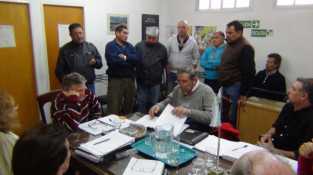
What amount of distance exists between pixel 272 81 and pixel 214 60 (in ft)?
2.72

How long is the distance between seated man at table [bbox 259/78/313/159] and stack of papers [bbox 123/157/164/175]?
889 millimetres

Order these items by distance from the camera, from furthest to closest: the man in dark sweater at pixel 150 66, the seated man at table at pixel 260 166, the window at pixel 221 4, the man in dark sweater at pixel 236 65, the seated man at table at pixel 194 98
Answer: the window at pixel 221 4
the man in dark sweater at pixel 150 66
the man in dark sweater at pixel 236 65
the seated man at table at pixel 194 98
the seated man at table at pixel 260 166

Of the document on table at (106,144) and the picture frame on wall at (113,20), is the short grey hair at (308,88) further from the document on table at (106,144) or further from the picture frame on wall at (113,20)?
the picture frame on wall at (113,20)

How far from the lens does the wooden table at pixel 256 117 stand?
3.23 meters

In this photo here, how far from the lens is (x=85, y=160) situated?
153cm

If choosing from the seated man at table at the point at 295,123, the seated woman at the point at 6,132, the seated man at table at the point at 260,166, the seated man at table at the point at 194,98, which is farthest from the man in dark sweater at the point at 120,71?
the seated man at table at the point at 260,166

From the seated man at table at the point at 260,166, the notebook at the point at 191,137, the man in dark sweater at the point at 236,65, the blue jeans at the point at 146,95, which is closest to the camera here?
the seated man at table at the point at 260,166

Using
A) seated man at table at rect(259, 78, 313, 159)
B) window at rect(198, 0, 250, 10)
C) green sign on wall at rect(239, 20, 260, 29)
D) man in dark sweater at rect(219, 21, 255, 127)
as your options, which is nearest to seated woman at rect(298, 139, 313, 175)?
seated man at table at rect(259, 78, 313, 159)

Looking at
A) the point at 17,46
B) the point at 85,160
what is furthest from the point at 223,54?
the point at 17,46

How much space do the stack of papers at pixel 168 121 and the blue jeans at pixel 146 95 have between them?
1518 millimetres

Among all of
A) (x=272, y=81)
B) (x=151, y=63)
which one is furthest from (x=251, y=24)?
(x=151, y=63)

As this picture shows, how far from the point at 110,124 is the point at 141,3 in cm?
309

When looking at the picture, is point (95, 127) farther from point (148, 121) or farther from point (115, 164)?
point (115, 164)

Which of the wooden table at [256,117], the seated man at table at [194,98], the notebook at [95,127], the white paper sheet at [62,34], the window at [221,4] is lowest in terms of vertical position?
the wooden table at [256,117]
